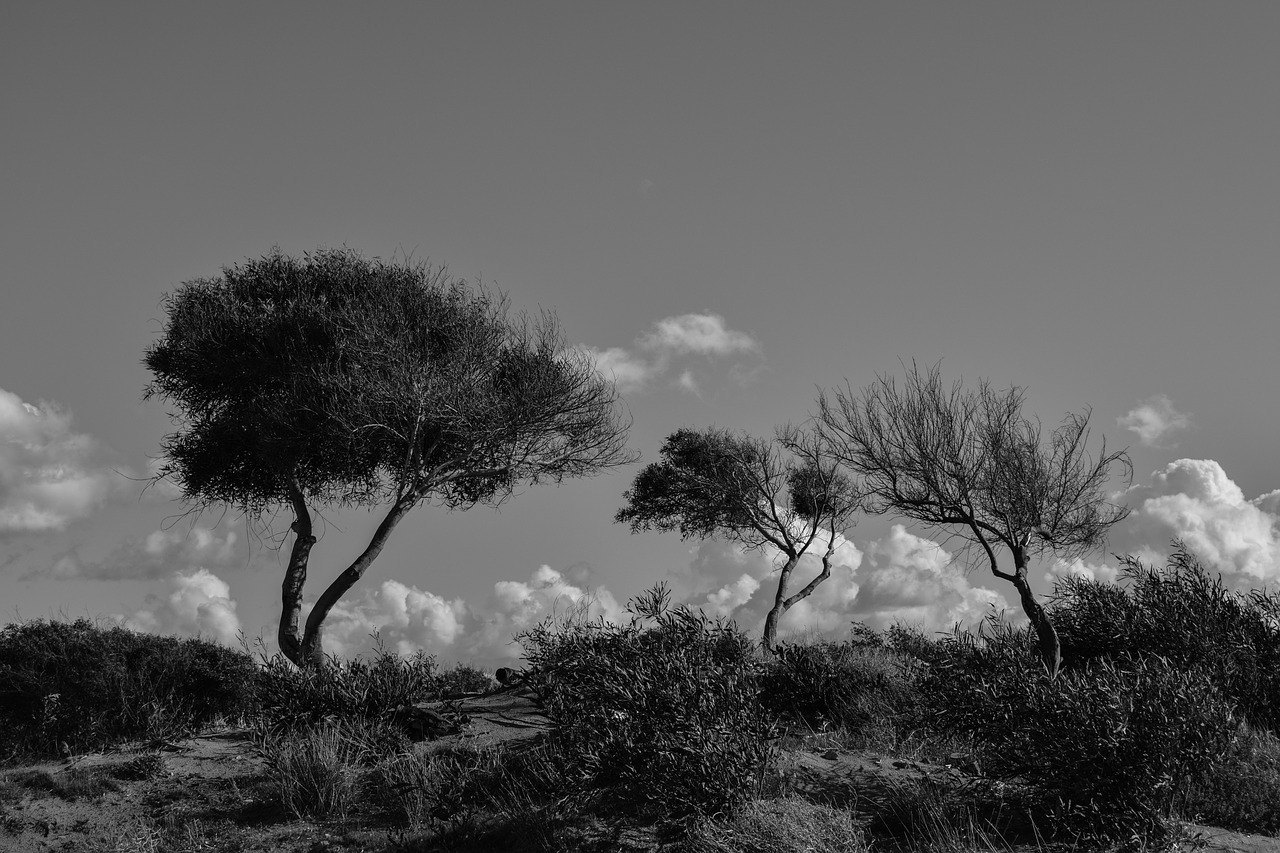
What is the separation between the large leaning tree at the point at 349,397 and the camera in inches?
709

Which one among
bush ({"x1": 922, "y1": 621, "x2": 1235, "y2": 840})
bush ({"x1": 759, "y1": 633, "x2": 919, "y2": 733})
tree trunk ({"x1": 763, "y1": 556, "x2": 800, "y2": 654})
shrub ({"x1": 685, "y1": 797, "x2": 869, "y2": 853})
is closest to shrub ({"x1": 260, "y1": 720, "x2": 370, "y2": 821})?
shrub ({"x1": 685, "y1": 797, "x2": 869, "y2": 853})

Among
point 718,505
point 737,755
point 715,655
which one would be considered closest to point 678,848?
point 737,755

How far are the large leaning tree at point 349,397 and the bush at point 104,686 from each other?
2332mm

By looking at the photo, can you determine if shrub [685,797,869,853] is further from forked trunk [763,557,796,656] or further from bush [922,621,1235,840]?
forked trunk [763,557,796,656]

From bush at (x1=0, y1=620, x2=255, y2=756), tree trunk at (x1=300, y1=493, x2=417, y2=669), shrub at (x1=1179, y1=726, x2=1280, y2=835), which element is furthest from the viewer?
tree trunk at (x1=300, y1=493, x2=417, y2=669)

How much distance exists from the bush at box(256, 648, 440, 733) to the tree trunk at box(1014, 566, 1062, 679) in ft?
30.2

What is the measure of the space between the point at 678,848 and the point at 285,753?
4854 mm

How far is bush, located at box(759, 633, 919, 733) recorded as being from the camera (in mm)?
12211

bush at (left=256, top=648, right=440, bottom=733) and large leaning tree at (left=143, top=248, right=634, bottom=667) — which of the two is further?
large leaning tree at (left=143, top=248, right=634, bottom=667)

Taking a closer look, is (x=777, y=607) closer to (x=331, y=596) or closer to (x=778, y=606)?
(x=778, y=606)

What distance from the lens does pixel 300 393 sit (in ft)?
60.4

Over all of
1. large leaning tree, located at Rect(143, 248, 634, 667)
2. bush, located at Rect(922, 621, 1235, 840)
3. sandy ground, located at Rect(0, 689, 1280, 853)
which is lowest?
sandy ground, located at Rect(0, 689, 1280, 853)

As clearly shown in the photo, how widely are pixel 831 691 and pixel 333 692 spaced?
6425mm

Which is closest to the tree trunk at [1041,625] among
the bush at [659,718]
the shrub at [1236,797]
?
the shrub at [1236,797]
